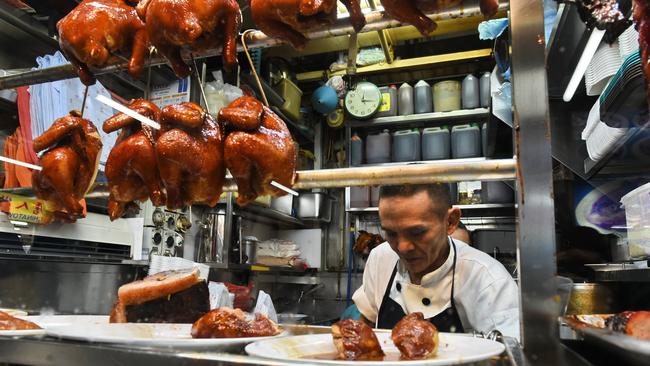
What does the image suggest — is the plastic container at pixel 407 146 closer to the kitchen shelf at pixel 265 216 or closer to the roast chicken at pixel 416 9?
the kitchen shelf at pixel 265 216

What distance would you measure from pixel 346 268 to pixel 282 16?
534 centimetres

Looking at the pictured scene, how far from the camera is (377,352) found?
104 centimetres

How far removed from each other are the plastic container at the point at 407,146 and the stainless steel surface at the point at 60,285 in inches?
131

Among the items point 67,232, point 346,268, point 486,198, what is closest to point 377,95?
point 486,198

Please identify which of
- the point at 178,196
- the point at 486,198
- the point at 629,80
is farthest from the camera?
the point at 486,198

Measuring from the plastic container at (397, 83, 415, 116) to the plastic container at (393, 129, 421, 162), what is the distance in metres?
0.26

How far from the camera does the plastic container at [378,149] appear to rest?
578 cm

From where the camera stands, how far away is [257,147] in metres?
1.40

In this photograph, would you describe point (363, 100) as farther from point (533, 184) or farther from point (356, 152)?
point (533, 184)

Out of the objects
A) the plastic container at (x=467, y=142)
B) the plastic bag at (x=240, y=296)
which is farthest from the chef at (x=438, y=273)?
the plastic container at (x=467, y=142)

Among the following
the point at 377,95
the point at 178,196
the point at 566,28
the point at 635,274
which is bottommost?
the point at 635,274

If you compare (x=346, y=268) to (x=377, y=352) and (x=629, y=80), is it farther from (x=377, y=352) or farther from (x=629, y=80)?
(x=377, y=352)

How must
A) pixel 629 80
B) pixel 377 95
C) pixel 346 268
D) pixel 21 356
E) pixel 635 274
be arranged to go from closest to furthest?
pixel 21 356 < pixel 629 80 < pixel 635 274 < pixel 377 95 < pixel 346 268

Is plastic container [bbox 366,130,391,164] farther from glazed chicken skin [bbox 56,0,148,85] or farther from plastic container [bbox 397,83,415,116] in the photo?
glazed chicken skin [bbox 56,0,148,85]
